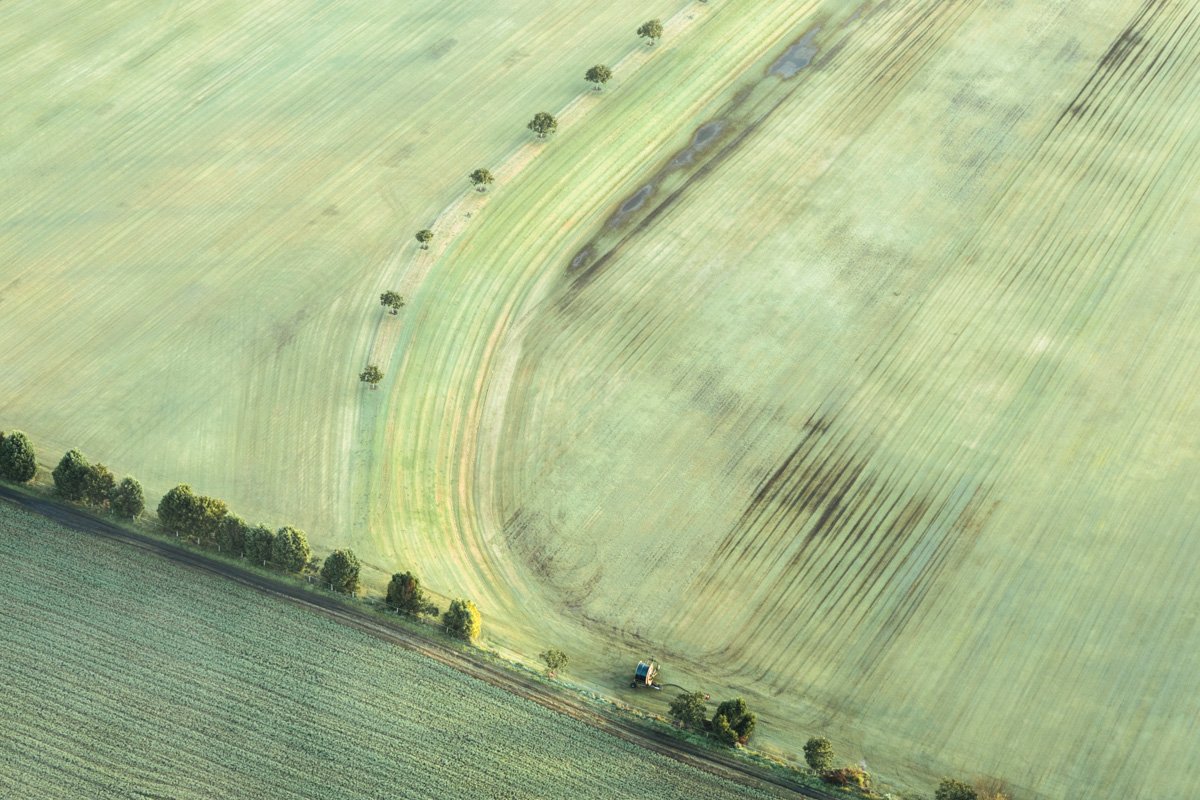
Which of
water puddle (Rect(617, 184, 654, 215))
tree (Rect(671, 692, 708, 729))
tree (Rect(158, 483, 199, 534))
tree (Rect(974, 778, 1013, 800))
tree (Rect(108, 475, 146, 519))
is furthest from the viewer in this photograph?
water puddle (Rect(617, 184, 654, 215))

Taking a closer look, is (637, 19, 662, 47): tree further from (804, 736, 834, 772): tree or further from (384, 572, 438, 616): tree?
(804, 736, 834, 772): tree

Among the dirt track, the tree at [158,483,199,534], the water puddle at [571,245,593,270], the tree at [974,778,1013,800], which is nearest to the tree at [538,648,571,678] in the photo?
the dirt track

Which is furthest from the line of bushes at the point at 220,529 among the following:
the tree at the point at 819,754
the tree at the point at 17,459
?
the tree at the point at 819,754

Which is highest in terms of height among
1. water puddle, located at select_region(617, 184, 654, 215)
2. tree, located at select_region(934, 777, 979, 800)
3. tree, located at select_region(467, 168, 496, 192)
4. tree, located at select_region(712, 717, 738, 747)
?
water puddle, located at select_region(617, 184, 654, 215)

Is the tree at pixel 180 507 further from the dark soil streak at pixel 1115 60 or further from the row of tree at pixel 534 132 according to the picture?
the dark soil streak at pixel 1115 60

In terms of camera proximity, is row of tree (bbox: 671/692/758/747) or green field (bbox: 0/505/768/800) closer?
green field (bbox: 0/505/768/800)

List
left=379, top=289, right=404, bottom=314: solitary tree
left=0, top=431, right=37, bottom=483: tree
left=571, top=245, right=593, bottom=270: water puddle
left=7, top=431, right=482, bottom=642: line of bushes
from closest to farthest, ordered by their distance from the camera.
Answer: left=7, top=431, right=482, bottom=642: line of bushes < left=0, top=431, right=37, bottom=483: tree < left=379, top=289, right=404, bottom=314: solitary tree < left=571, top=245, right=593, bottom=270: water puddle

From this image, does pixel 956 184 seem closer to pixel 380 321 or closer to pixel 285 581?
pixel 380 321

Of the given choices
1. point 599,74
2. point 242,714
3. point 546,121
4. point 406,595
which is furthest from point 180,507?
point 599,74
